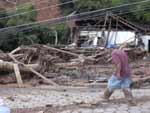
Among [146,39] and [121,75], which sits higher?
[121,75]

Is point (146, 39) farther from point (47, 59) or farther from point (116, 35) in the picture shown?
point (47, 59)

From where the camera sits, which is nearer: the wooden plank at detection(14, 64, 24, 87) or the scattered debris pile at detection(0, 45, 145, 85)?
Result: the wooden plank at detection(14, 64, 24, 87)

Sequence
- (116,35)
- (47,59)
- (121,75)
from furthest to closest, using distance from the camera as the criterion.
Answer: (116,35), (47,59), (121,75)

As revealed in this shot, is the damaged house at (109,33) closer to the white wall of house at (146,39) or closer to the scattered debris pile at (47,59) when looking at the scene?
the white wall of house at (146,39)

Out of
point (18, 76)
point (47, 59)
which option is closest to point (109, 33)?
point (47, 59)

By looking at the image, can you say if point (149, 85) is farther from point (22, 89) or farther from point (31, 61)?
point (31, 61)

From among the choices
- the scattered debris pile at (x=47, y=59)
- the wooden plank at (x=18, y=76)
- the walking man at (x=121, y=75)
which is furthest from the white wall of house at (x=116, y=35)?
the walking man at (x=121, y=75)

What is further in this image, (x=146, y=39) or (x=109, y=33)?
(x=146, y=39)

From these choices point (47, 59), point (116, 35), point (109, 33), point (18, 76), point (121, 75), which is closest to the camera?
point (121, 75)

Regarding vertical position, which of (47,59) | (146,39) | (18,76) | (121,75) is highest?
(121,75)

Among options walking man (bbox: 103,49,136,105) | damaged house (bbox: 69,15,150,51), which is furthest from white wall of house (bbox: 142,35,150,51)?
walking man (bbox: 103,49,136,105)

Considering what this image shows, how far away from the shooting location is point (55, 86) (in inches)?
855

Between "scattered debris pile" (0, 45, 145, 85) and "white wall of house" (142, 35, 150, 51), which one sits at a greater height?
"scattered debris pile" (0, 45, 145, 85)

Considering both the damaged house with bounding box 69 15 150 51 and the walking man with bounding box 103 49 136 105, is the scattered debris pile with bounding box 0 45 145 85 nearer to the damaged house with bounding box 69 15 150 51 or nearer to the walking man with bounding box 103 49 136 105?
the walking man with bounding box 103 49 136 105
